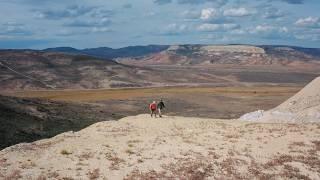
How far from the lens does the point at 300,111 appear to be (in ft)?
151

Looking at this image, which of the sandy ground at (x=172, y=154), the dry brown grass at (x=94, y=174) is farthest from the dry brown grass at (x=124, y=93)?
the dry brown grass at (x=94, y=174)

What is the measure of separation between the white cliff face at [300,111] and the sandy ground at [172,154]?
449 centimetres

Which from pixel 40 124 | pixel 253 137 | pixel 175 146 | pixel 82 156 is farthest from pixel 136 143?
pixel 40 124

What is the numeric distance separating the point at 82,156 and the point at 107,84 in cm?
13863

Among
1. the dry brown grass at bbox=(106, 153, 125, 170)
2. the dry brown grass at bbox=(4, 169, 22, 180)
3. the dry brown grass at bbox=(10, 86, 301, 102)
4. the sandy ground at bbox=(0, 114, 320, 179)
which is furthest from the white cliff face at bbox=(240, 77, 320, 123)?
the dry brown grass at bbox=(10, 86, 301, 102)

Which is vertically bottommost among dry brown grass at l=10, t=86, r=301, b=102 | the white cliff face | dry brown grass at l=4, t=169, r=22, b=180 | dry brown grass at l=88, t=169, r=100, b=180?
dry brown grass at l=10, t=86, r=301, b=102

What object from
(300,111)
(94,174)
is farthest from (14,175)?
(300,111)

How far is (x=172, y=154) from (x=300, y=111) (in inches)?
740

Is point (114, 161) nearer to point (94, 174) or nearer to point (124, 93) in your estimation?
point (94, 174)

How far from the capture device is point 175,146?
32719 millimetres

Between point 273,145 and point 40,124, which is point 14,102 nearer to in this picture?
point 40,124

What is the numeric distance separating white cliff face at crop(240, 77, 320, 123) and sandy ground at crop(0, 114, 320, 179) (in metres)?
4.49

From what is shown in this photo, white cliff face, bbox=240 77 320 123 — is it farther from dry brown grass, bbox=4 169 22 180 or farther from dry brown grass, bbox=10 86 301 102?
dry brown grass, bbox=10 86 301 102

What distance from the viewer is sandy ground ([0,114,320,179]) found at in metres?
27.9
